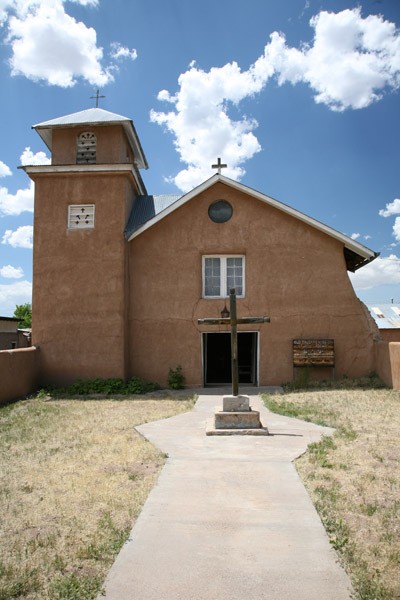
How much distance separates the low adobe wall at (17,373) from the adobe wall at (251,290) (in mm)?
2958

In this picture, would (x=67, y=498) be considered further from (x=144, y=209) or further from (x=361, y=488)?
(x=144, y=209)

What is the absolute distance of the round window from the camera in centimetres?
1560

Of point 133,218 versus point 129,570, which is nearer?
point 129,570

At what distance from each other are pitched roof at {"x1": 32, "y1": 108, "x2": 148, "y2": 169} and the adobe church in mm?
103

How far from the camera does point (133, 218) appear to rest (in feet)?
53.8

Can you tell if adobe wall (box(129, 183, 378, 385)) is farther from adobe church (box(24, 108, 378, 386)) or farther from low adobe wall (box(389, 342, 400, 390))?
low adobe wall (box(389, 342, 400, 390))

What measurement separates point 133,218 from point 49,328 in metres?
4.52

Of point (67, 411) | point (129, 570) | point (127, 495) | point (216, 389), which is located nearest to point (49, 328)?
point (67, 411)

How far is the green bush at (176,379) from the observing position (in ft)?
49.4

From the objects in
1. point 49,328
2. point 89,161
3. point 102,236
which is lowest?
point 49,328

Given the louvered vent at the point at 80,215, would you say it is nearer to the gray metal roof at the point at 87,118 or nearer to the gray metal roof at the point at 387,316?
the gray metal roof at the point at 87,118

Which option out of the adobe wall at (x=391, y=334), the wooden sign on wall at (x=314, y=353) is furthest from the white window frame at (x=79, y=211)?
the adobe wall at (x=391, y=334)

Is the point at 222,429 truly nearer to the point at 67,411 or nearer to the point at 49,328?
the point at 67,411

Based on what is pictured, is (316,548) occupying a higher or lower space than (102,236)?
lower
